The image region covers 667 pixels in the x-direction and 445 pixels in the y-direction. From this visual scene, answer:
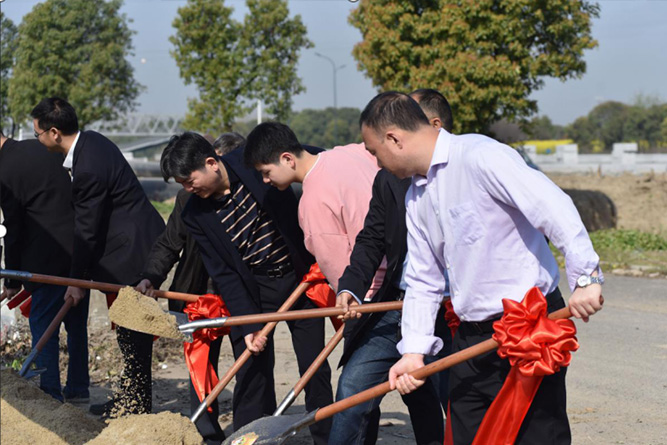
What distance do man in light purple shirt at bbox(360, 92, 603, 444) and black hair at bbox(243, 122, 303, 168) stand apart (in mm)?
902

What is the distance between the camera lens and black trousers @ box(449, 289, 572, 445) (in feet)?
9.01

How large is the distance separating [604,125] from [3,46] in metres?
44.5

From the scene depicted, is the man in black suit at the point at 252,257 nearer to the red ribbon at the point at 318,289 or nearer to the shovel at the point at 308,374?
the red ribbon at the point at 318,289

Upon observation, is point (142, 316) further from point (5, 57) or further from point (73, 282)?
point (5, 57)

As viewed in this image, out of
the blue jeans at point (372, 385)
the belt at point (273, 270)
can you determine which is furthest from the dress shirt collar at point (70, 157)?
the blue jeans at point (372, 385)

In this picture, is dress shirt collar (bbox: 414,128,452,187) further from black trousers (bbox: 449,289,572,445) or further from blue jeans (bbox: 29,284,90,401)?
blue jeans (bbox: 29,284,90,401)

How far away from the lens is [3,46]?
2814 centimetres

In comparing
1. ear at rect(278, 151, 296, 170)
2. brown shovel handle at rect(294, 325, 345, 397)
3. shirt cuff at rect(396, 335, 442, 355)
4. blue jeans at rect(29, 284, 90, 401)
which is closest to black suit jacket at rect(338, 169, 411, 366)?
brown shovel handle at rect(294, 325, 345, 397)

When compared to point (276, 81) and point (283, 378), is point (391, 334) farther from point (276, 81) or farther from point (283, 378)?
point (276, 81)

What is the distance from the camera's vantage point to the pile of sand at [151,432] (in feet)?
11.7

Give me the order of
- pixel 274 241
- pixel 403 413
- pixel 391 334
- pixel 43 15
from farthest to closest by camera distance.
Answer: pixel 43 15 → pixel 403 413 → pixel 274 241 → pixel 391 334

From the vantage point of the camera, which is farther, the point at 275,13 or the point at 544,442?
the point at 275,13

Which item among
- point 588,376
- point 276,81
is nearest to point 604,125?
point 276,81

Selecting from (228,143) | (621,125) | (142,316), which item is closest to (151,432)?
(142,316)
